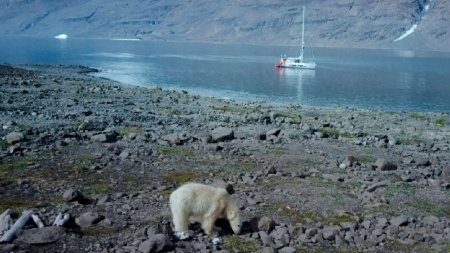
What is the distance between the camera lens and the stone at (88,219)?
1045 cm

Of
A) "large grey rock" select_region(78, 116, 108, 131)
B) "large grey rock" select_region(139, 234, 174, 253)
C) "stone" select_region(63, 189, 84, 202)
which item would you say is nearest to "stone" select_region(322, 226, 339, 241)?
"large grey rock" select_region(139, 234, 174, 253)

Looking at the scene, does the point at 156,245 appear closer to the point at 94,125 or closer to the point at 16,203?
the point at 16,203

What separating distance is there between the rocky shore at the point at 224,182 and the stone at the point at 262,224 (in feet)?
0.06

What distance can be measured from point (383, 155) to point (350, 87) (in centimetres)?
5904

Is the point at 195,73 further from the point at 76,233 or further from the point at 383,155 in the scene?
the point at 76,233

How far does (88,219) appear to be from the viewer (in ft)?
34.6

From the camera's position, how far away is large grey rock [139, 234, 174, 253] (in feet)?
29.8

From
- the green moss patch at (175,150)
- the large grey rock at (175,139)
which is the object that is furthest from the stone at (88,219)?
the large grey rock at (175,139)

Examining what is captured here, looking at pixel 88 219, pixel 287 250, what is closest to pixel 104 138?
pixel 88 219

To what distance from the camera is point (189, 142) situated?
797 inches

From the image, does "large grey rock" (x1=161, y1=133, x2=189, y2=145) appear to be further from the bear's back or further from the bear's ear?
the bear's ear

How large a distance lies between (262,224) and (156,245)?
234 centimetres

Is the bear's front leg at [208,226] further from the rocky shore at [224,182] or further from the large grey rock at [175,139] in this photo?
the large grey rock at [175,139]

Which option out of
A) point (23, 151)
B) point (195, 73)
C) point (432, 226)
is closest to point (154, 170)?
point (23, 151)
